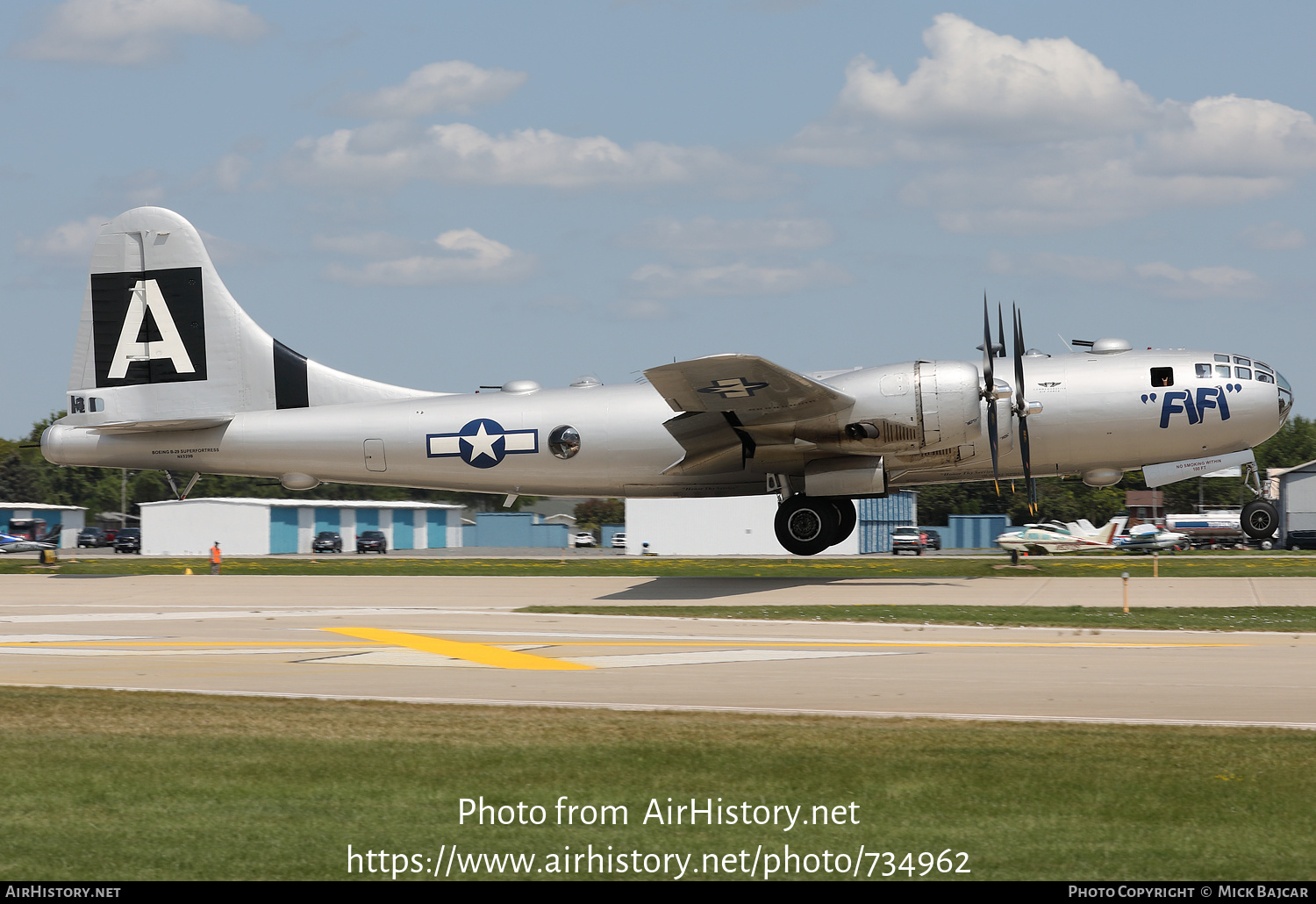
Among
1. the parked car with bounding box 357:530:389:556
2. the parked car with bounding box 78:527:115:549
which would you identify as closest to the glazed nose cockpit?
the parked car with bounding box 357:530:389:556

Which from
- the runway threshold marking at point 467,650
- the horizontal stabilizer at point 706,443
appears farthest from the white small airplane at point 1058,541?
the runway threshold marking at point 467,650

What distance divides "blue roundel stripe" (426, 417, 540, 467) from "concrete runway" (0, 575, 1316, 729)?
13.2ft

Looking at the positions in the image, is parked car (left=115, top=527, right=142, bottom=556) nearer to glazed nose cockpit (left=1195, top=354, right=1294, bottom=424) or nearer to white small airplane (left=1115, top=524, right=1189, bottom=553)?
white small airplane (left=1115, top=524, right=1189, bottom=553)

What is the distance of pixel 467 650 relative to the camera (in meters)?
16.9

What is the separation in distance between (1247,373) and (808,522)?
409 inches

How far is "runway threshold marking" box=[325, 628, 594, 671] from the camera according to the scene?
15.2 m

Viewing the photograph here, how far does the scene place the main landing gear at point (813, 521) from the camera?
27.9 meters

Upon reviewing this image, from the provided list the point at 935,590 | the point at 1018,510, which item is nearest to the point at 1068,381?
the point at 935,590

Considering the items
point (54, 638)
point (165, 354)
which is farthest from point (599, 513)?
point (54, 638)

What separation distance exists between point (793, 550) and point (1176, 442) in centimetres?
900

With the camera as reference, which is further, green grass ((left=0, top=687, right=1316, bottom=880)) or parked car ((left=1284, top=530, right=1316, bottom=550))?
parked car ((left=1284, top=530, right=1316, bottom=550))

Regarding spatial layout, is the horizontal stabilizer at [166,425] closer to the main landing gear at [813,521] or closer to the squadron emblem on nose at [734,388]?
the squadron emblem on nose at [734,388]

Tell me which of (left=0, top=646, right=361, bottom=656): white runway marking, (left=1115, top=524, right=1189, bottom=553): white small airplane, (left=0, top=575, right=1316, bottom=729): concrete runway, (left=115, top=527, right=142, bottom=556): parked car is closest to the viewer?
(left=0, top=575, right=1316, bottom=729): concrete runway

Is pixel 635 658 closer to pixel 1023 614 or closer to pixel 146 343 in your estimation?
pixel 1023 614
